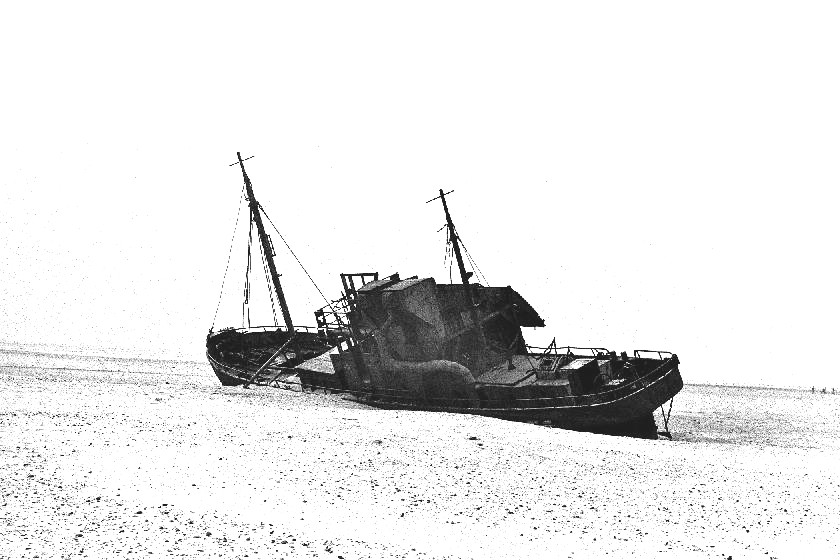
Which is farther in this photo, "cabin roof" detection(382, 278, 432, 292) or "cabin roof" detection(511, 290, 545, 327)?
"cabin roof" detection(511, 290, 545, 327)

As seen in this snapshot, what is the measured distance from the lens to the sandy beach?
10.9 metres

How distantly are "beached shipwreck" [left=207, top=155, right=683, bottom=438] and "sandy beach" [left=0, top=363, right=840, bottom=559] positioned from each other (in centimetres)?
215

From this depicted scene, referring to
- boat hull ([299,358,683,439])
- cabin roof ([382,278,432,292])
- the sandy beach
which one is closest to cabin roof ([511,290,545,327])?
cabin roof ([382,278,432,292])

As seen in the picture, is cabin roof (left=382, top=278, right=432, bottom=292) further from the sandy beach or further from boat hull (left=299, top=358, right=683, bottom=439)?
the sandy beach

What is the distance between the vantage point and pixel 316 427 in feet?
57.5

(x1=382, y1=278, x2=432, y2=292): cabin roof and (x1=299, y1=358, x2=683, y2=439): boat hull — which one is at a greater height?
(x1=382, y1=278, x2=432, y2=292): cabin roof

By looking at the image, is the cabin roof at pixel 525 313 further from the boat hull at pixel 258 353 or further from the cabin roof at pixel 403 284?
the boat hull at pixel 258 353

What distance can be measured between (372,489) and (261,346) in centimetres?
2227

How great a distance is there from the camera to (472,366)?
25109mm

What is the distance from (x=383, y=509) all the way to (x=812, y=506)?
832cm

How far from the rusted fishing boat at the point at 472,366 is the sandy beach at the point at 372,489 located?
205 centimetres

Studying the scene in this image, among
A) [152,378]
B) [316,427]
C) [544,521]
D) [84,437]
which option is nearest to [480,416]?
[316,427]

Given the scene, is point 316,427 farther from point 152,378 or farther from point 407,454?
point 152,378

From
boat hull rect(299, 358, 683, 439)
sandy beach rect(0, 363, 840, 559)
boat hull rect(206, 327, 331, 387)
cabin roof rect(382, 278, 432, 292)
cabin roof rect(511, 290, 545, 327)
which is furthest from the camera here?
boat hull rect(206, 327, 331, 387)
